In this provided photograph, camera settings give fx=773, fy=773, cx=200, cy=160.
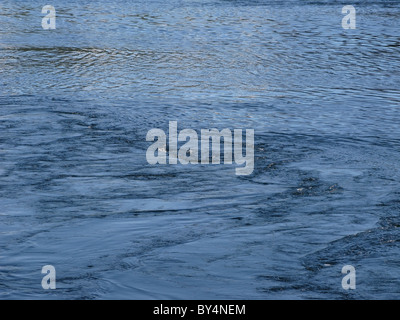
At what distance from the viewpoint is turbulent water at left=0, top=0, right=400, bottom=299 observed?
427 centimetres

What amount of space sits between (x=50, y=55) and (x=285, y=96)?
3715 millimetres

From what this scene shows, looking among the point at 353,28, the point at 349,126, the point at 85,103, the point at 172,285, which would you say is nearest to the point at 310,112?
the point at 349,126

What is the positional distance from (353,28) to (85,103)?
6310mm

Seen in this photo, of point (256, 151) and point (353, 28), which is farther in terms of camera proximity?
point (353, 28)

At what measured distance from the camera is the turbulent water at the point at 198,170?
427 centimetres

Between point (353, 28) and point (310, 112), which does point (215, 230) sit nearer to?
point (310, 112)

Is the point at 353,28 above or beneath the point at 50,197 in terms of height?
above

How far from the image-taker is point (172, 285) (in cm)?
410

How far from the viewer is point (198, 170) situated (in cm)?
604
